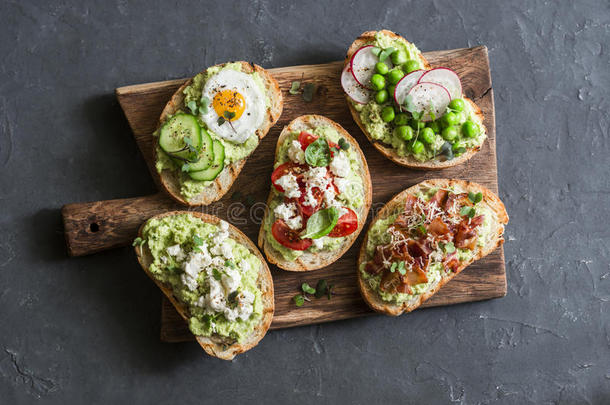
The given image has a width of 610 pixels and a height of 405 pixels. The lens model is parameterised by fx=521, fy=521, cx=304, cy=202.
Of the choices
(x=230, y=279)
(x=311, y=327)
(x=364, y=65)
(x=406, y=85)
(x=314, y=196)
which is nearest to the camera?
(x=230, y=279)

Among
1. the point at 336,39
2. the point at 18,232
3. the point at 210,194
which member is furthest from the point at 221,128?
the point at 18,232

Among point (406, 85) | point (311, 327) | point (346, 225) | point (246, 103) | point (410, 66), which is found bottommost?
point (311, 327)

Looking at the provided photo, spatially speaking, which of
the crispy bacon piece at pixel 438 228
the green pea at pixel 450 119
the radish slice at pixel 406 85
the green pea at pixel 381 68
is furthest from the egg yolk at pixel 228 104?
the crispy bacon piece at pixel 438 228

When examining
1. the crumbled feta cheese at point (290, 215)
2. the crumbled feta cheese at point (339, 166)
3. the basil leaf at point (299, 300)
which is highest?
the crumbled feta cheese at point (339, 166)

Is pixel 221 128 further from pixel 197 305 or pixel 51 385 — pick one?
pixel 51 385

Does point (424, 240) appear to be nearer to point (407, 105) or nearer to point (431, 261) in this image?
point (431, 261)

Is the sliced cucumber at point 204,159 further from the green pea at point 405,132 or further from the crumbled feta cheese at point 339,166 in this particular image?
the green pea at point 405,132

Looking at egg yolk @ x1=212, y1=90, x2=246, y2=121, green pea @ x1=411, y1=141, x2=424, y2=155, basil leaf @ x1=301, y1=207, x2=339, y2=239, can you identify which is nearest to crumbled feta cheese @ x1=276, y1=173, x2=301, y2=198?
basil leaf @ x1=301, y1=207, x2=339, y2=239

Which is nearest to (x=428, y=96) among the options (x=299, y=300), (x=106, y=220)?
(x=299, y=300)
